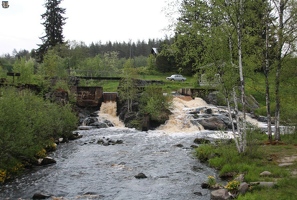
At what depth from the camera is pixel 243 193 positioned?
12.4 m

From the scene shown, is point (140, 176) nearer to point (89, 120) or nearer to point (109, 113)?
point (89, 120)

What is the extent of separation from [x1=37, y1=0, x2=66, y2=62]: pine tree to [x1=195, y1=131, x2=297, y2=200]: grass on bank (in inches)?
2225

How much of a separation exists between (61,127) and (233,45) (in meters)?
17.0

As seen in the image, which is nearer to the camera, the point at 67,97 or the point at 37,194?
the point at 37,194

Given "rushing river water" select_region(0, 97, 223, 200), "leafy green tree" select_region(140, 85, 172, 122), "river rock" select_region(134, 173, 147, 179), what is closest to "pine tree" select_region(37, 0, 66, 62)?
"leafy green tree" select_region(140, 85, 172, 122)

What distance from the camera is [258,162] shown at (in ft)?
54.7

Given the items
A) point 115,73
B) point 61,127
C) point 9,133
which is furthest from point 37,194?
point 115,73

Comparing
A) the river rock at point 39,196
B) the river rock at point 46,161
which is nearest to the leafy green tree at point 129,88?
the river rock at point 46,161

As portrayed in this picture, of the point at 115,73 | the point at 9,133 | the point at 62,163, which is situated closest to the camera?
the point at 9,133

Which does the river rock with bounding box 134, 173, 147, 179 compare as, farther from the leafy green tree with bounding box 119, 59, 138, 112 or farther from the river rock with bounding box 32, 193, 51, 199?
the leafy green tree with bounding box 119, 59, 138, 112

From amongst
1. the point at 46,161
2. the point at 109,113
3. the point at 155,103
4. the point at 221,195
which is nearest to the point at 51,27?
the point at 109,113

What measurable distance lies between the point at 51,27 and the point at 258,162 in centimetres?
6270

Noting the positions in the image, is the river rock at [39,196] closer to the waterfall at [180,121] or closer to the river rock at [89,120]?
the waterfall at [180,121]

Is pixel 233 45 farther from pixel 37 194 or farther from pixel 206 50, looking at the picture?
pixel 37 194
